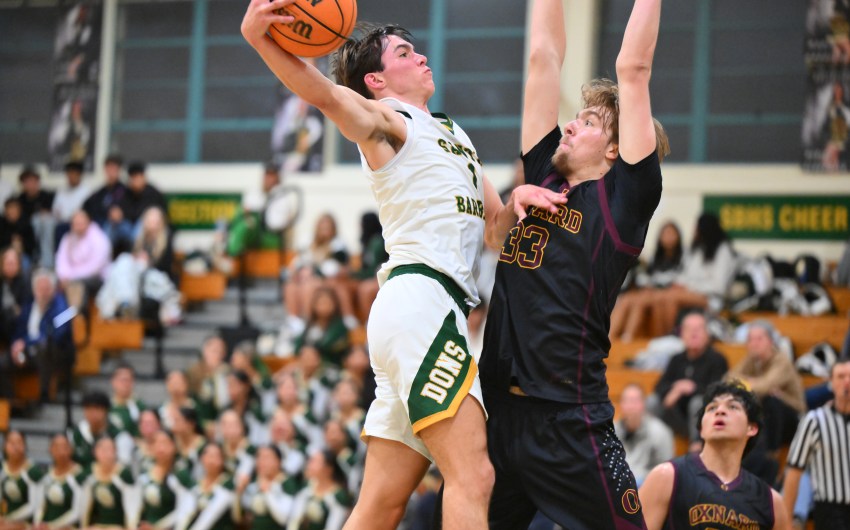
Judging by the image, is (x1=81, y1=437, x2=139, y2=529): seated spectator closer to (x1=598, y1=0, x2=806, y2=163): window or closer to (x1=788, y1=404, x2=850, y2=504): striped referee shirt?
(x1=788, y1=404, x2=850, y2=504): striped referee shirt

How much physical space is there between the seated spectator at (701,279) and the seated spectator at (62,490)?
5.19 metres

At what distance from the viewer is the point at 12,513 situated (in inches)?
428

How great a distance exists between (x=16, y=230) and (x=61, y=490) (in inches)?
174

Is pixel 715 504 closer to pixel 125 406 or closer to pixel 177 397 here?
pixel 177 397

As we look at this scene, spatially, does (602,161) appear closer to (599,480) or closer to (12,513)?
(599,480)

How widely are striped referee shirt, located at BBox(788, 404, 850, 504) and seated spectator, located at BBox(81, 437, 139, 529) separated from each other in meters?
5.70

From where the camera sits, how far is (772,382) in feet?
28.6

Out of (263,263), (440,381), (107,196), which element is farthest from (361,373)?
(440,381)

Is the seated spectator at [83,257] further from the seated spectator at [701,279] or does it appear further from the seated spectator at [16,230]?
the seated spectator at [701,279]

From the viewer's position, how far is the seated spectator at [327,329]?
1126cm

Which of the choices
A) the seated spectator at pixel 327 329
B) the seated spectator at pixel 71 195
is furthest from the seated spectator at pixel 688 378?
the seated spectator at pixel 71 195

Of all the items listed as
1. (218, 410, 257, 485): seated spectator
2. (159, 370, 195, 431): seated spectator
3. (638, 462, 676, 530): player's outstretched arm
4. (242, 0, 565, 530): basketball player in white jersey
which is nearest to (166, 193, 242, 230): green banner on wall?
(159, 370, 195, 431): seated spectator

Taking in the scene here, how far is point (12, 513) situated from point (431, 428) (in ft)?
26.1

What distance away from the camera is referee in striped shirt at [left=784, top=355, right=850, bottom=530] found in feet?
22.1
